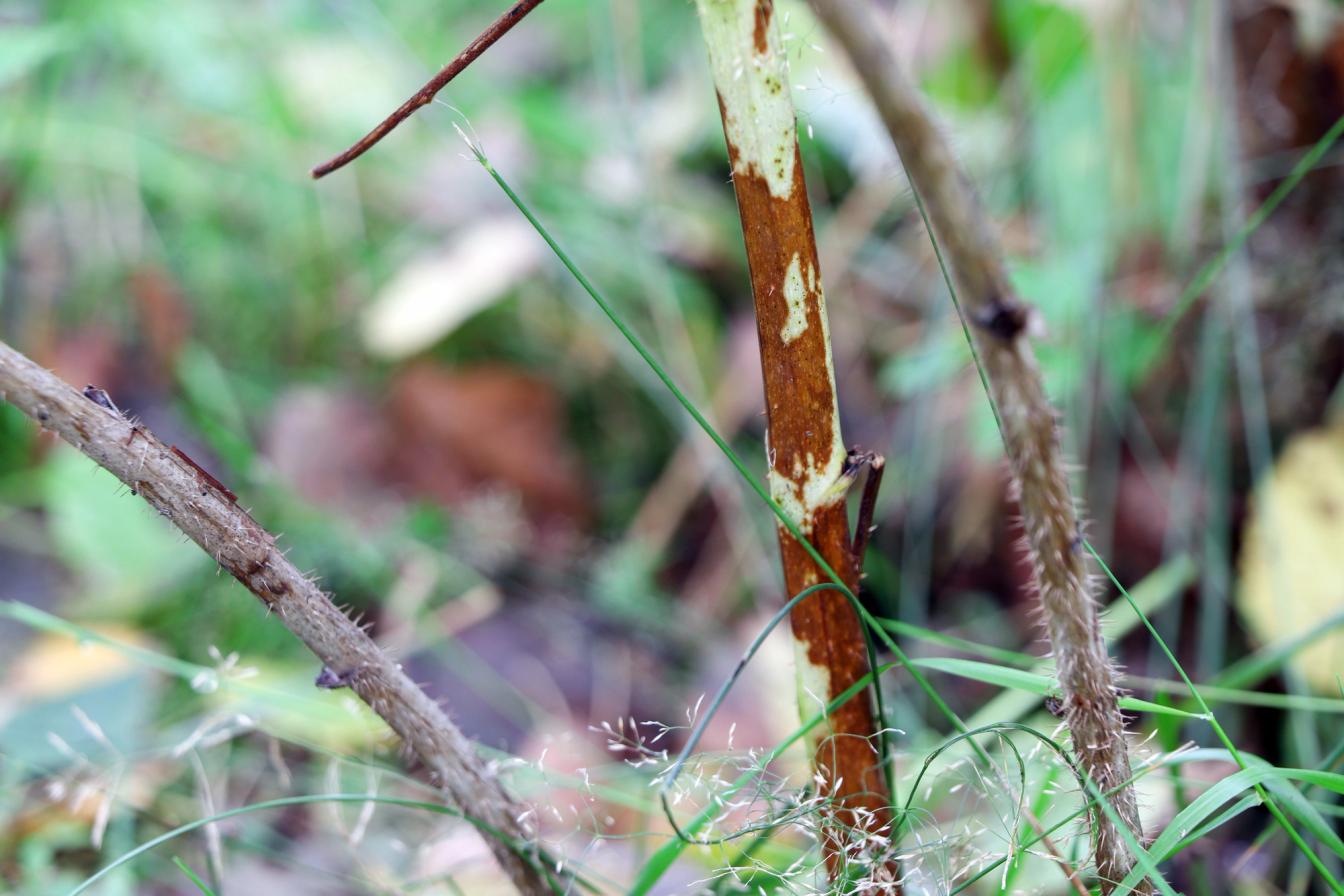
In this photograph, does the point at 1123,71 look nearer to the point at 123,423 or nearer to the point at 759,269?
the point at 759,269

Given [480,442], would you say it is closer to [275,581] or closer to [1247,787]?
[275,581]

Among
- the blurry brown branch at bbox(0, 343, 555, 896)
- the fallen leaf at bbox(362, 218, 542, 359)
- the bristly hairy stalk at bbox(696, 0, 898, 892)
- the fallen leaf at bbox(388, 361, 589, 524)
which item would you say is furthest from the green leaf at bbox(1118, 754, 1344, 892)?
the fallen leaf at bbox(362, 218, 542, 359)

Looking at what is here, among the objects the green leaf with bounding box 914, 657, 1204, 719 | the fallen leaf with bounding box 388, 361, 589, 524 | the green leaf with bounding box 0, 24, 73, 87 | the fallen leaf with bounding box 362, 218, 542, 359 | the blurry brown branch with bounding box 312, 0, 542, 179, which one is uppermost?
the green leaf with bounding box 0, 24, 73, 87

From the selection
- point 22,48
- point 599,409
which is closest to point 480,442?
point 599,409

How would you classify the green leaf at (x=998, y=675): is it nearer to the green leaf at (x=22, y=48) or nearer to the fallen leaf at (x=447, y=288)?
the green leaf at (x=22, y=48)

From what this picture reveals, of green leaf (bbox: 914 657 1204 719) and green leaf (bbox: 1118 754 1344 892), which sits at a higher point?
green leaf (bbox: 914 657 1204 719)

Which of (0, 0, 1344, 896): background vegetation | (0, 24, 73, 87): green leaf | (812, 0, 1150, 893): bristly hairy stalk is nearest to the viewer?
(812, 0, 1150, 893): bristly hairy stalk

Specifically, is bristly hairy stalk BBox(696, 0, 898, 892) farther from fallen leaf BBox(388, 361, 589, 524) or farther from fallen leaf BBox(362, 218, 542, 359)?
fallen leaf BBox(362, 218, 542, 359)

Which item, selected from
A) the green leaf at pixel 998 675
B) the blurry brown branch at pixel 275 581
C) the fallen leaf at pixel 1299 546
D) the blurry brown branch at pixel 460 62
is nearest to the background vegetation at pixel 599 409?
the fallen leaf at pixel 1299 546
